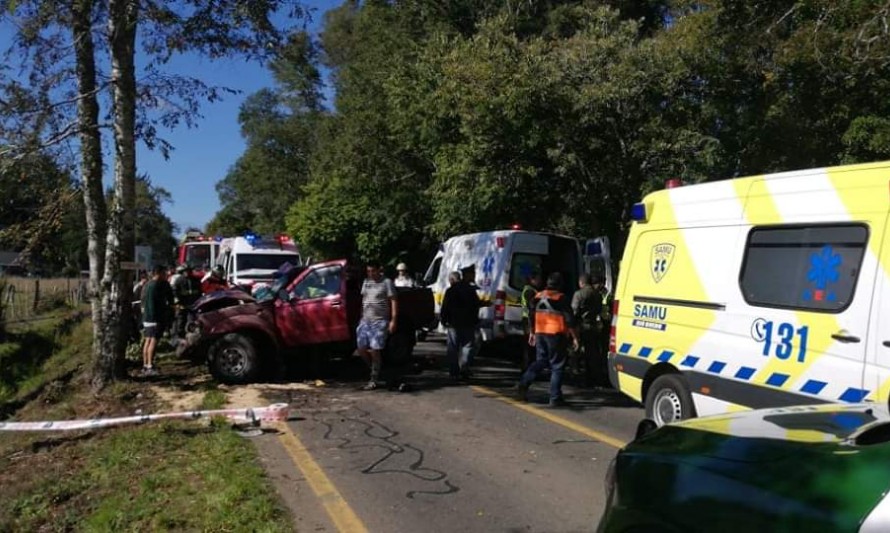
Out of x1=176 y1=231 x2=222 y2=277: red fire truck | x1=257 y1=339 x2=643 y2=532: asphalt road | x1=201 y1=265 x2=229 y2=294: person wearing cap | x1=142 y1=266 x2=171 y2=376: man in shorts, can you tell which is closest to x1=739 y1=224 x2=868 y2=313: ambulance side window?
x1=257 y1=339 x2=643 y2=532: asphalt road

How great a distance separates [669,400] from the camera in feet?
23.6

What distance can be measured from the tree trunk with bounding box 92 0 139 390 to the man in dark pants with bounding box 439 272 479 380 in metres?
4.63

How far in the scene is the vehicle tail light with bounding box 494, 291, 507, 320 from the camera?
1305 cm

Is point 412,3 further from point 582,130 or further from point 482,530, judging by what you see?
point 482,530

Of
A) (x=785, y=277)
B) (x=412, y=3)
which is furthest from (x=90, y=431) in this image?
(x=412, y=3)

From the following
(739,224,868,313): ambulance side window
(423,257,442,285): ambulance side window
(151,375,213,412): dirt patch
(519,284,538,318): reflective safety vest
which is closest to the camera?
(739,224,868,313): ambulance side window

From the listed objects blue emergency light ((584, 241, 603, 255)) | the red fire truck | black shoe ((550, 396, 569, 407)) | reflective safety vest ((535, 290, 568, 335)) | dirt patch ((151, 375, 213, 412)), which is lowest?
dirt patch ((151, 375, 213, 412))

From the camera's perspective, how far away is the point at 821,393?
18.2 feet

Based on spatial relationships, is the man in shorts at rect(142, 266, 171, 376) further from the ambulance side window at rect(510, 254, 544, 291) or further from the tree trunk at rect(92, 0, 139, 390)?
the ambulance side window at rect(510, 254, 544, 291)

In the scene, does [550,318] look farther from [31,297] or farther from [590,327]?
[31,297]

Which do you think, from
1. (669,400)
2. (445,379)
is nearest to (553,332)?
(669,400)

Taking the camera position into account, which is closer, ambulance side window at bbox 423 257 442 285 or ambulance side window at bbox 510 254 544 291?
ambulance side window at bbox 510 254 544 291

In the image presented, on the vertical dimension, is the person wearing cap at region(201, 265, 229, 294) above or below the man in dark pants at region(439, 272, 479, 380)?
above

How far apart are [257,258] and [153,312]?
8.10 m
